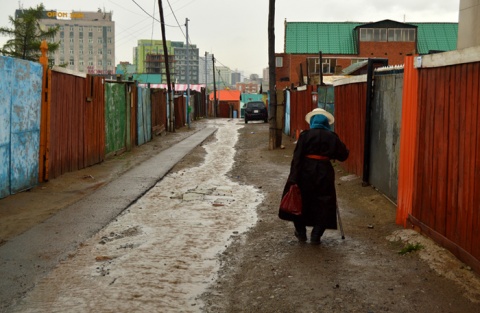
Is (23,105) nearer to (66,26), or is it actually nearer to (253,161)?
(253,161)

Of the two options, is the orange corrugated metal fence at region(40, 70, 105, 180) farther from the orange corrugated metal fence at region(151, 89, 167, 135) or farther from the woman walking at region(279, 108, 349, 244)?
the orange corrugated metal fence at region(151, 89, 167, 135)

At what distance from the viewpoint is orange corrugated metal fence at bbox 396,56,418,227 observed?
722 cm

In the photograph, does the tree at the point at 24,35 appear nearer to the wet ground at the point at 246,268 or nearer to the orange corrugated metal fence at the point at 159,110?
the orange corrugated metal fence at the point at 159,110

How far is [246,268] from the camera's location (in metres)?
5.98

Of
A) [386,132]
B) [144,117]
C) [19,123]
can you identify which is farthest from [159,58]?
[386,132]

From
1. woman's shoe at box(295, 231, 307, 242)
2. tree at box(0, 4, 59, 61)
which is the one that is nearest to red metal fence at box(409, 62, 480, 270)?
woman's shoe at box(295, 231, 307, 242)

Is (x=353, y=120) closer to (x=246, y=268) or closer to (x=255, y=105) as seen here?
Answer: (x=246, y=268)

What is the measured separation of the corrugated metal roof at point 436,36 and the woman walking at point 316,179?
58.1 metres

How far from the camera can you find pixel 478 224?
5.23m

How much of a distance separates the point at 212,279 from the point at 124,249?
1.47m

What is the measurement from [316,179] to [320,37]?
190 ft

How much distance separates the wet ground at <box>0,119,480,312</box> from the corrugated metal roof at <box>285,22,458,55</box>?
54119mm

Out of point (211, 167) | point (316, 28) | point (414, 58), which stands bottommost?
point (211, 167)

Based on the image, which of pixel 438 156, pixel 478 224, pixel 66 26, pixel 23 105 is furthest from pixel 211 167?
pixel 66 26
